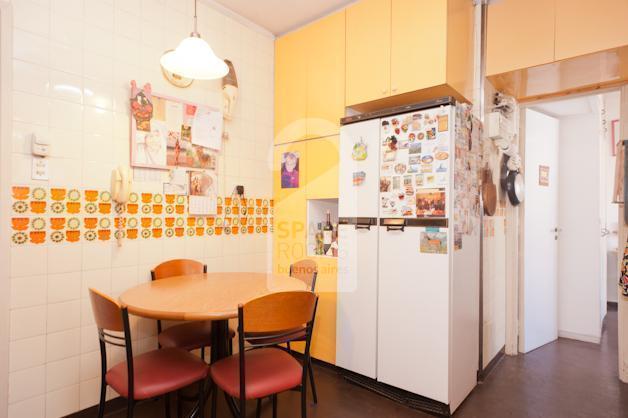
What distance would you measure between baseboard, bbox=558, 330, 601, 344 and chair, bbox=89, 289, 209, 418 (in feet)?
11.6

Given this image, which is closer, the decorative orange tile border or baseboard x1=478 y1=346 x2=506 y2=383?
the decorative orange tile border

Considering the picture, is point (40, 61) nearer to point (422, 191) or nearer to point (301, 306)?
point (301, 306)

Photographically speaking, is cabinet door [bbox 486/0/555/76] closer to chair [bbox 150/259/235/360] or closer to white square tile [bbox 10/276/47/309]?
chair [bbox 150/259/235/360]

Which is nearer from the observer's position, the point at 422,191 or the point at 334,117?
the point at 422,191

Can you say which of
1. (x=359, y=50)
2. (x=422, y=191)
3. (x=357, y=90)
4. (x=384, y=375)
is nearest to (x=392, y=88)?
(x=357, y=90)

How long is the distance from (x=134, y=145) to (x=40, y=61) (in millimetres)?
598

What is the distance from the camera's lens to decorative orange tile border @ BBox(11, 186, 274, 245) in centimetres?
173

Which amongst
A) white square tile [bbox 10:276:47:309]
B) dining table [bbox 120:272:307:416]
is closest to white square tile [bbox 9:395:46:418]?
white square tile [bbox 10:276:47:309]

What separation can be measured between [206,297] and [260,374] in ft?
1.45

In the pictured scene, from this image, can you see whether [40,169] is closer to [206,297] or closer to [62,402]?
[206,297]

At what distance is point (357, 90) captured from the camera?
8.05 feet

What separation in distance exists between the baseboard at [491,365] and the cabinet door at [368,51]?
2.11m

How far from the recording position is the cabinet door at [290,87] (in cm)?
284

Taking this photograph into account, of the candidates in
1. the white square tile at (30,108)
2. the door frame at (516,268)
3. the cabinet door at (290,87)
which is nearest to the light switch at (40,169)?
the white square tile at (30,108)
